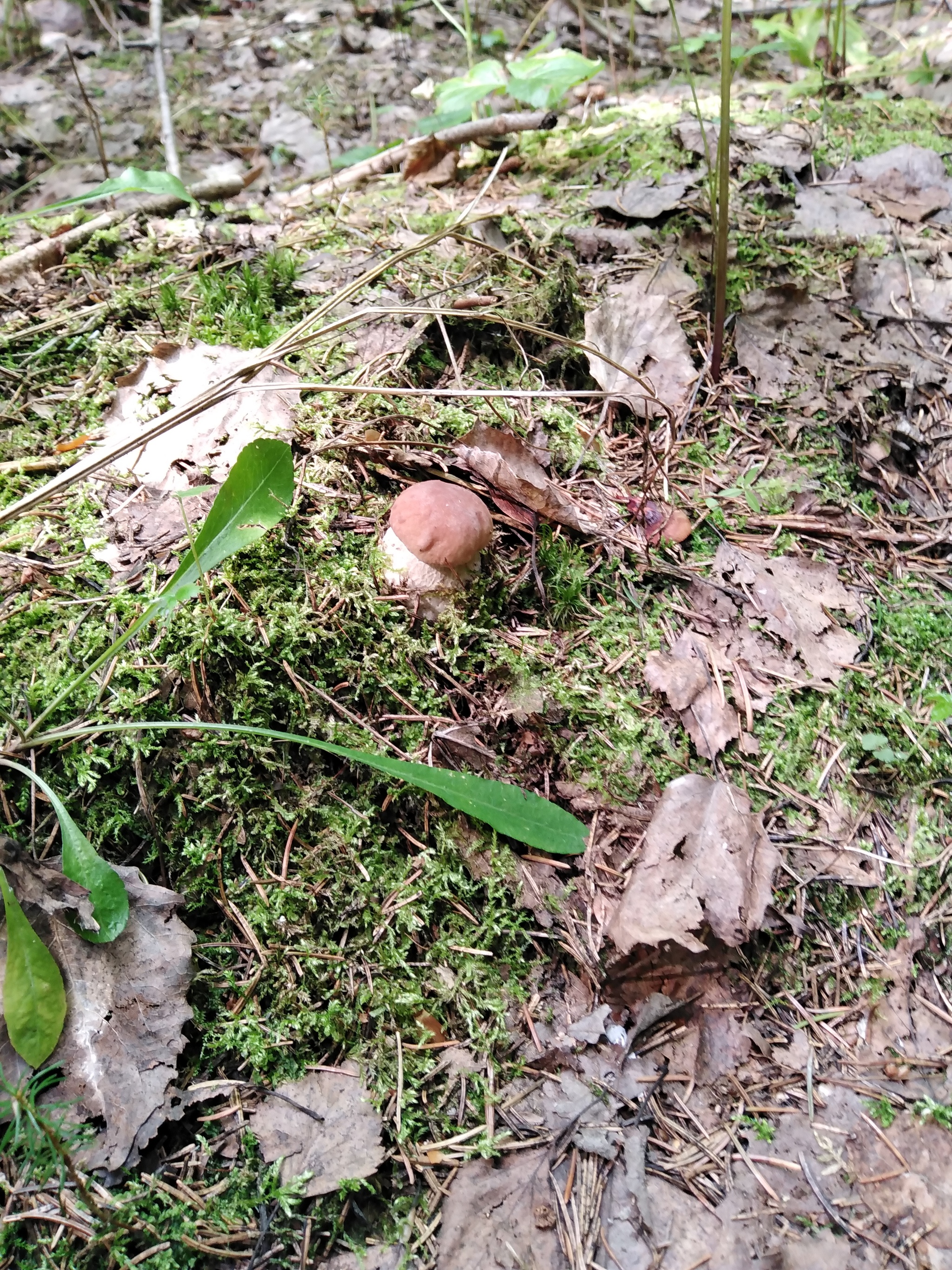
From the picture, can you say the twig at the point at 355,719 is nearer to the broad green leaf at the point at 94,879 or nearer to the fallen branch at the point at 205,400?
the broad green leaf at the point at 94,879

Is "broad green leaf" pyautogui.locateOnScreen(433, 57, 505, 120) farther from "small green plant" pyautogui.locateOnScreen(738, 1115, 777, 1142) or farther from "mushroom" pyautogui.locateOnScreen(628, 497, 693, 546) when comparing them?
"small green plant" pyautogui.locateOnScreen(738, 1115, 777, 1142)

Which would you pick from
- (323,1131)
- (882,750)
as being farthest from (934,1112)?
(323,1131)

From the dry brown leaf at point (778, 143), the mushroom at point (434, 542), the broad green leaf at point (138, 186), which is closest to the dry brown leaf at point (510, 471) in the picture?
the mushroom at point (434, 542)

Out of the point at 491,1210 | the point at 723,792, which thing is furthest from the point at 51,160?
the point at 491,1210

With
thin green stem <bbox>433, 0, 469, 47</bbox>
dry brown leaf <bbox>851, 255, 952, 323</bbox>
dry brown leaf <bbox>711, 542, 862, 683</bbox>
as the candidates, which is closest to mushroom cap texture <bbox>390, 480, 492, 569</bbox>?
dry brown leaf <bbox>711, 542, 862, 683</bbox>

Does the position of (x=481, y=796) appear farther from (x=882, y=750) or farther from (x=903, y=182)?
(x=903, y=182)

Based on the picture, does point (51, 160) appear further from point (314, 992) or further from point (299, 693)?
point (314, 992)
